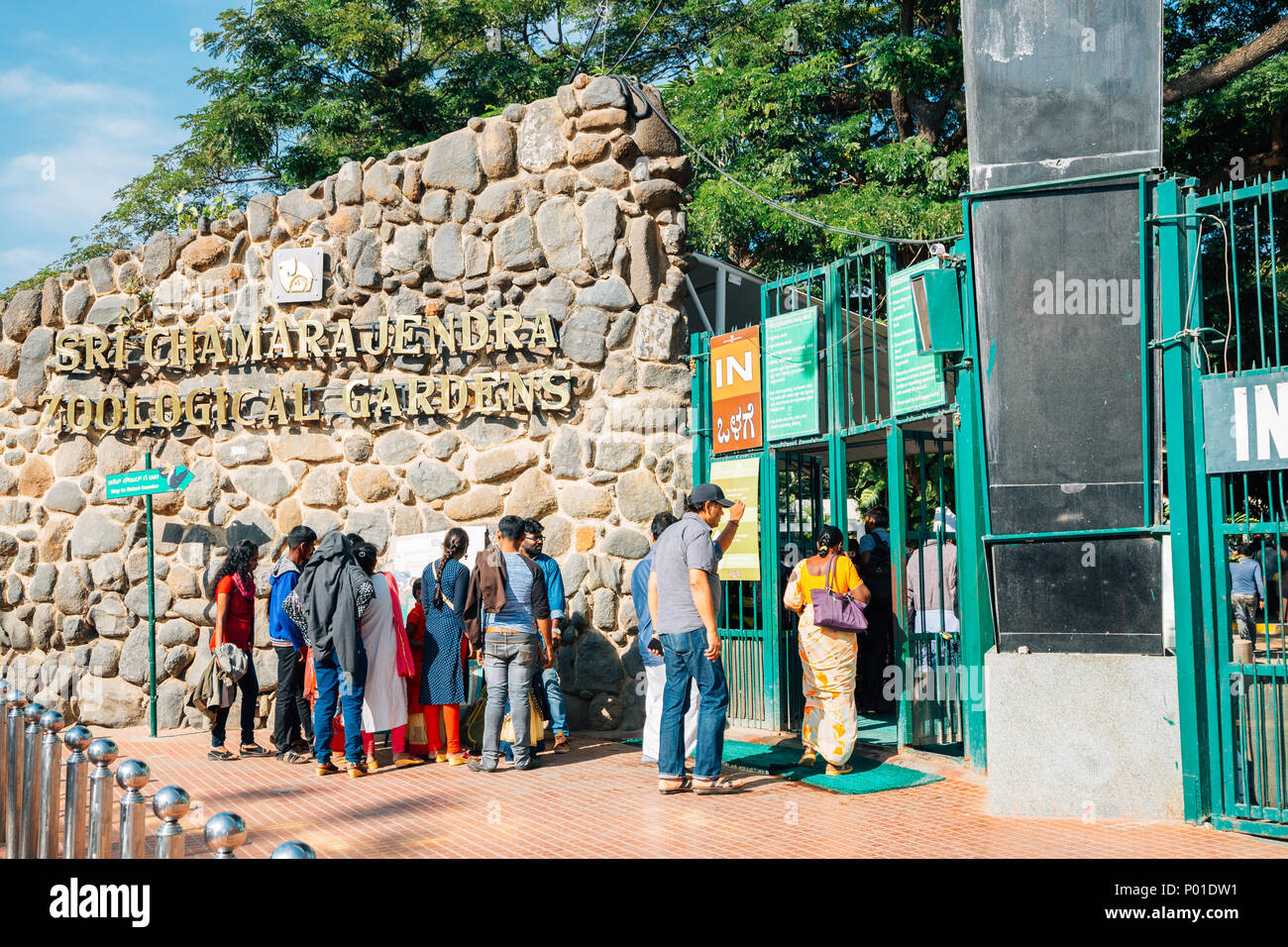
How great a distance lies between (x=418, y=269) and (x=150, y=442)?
2836 mm

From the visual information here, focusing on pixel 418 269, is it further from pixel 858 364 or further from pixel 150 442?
pixel 858 364

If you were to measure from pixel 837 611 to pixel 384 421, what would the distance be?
449 centimetres

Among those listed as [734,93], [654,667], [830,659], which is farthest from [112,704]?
[734,93]

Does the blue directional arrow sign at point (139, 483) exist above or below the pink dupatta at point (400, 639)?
above

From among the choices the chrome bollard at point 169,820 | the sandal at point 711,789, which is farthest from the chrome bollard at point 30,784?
the sandal at point 711,789

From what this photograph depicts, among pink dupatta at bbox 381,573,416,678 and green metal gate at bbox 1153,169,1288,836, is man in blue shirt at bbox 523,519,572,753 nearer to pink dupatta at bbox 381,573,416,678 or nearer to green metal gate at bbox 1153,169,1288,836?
pink dupatta at bbox 381,573,416,678

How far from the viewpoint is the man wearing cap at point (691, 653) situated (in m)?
6.68

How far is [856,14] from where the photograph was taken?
18469 mm

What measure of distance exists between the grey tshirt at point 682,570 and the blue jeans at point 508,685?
3.69 ft

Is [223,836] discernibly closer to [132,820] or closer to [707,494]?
[132,820]

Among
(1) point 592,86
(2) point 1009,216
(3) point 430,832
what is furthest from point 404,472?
(2) point 1009,216

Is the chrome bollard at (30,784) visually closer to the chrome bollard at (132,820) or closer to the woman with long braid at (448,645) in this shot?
→ the chrome bollard at (132,820)

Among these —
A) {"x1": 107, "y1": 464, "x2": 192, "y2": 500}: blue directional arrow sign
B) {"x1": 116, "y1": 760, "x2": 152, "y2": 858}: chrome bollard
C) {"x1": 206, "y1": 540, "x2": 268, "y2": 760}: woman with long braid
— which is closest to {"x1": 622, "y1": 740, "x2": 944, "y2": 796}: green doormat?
{"x1": 206, "y1": 540, "x2": 268, "y2": 760}: woman with long braid

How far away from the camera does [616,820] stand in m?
6.07
